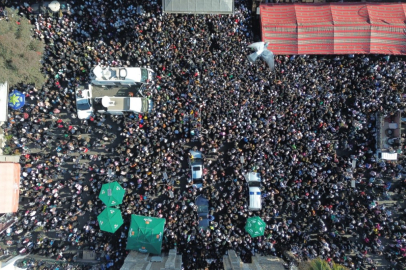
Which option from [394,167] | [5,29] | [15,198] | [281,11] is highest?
[281,11]

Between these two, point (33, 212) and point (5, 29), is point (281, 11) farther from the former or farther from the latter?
point (33, 212)

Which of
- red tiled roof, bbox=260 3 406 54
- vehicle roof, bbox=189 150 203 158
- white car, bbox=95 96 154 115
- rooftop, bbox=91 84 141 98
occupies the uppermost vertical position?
red tiled roof, bbox=260 3 406 54

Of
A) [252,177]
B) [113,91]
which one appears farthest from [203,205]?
[113,91]

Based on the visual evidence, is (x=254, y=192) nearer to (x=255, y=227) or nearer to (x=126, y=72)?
(x=255, y=227)

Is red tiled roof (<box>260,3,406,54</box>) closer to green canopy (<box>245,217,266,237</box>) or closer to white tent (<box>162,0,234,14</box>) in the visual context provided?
white tent (<box>162,0,234,14</box>)

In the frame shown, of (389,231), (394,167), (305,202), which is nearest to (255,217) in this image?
(305,202)

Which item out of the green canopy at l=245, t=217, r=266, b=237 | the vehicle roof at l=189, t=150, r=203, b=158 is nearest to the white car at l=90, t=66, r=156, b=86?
the vehicle roof at l=189, t=150, r=203, b=158

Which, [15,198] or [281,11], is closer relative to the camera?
[15,198]

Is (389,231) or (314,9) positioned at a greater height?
(314,9)
